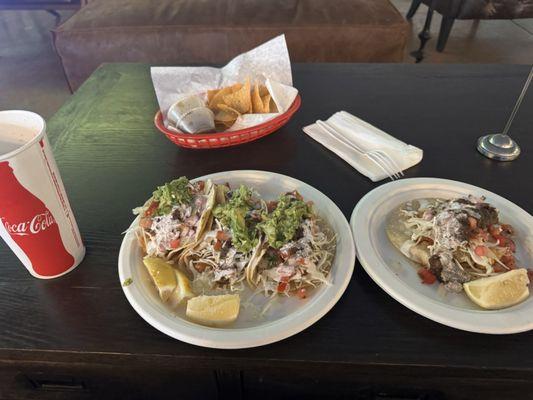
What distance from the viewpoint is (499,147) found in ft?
3.81

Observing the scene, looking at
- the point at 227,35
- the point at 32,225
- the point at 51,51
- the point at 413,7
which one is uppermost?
the point at 32,225

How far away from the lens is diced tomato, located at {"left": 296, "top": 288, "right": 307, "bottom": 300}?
2.55ft

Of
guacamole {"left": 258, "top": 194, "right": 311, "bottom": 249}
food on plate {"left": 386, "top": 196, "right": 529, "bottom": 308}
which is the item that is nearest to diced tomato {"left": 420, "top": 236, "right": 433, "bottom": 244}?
food on plate {"left": 386, "top": 196, "right": 529, "bottom": 308}

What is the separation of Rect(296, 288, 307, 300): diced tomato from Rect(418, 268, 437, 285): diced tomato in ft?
0.80

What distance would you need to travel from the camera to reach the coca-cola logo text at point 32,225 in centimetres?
72

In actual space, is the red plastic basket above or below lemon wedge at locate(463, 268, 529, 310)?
below

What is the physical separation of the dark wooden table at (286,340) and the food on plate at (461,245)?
116 millimetres

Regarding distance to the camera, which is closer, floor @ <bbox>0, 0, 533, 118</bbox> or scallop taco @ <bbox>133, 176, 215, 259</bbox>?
scallop taco @ <bbox>133, 176, 215, 259</bbox>

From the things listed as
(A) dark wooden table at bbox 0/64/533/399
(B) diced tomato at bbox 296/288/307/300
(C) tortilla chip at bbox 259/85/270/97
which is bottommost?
(A) dark wooden table at bbox 0/64/533/399

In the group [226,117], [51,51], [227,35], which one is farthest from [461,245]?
[51,51]

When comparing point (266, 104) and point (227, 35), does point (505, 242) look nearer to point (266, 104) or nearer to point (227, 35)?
point (266, 104)

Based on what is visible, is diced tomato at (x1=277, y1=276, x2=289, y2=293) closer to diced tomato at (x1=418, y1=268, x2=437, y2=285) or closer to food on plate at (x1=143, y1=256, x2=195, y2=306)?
food on plate at (x1=143, y1=256, x2=195, y2=306)

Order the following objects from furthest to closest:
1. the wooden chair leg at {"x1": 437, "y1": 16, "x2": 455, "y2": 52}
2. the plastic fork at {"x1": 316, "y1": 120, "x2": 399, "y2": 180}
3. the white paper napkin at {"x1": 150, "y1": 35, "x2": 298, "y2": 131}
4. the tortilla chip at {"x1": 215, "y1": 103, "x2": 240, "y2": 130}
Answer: the wooden chair leg at {"x1": 437, "y1": 16, "x2": 455, "y2": 52} → the white paper napkin at {"x1": 150, "y1": 35, "x2": 298, "y2": 131} → the tortilla chip at {"x1": 215, "y1": 103, "x2": 240, "y2": 130} → the plastic fork at {"x1": 316, "y1": 120, "x2": 399, "y2": 180}

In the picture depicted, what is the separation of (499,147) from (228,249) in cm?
87
